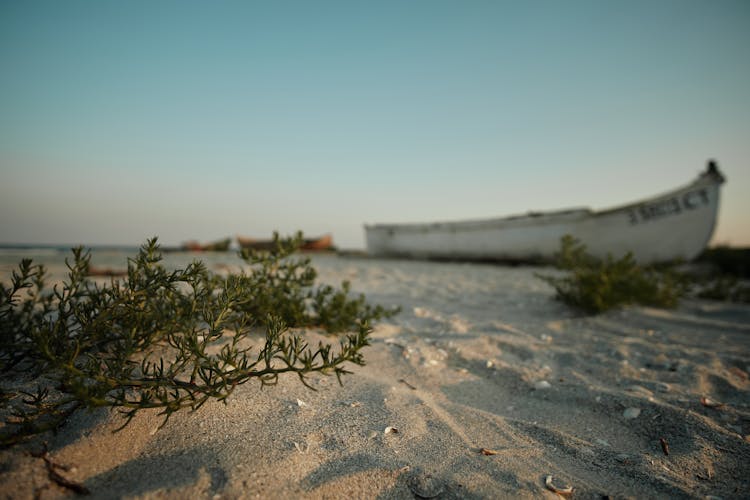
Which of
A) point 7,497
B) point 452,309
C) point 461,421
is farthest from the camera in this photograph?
point 452,309

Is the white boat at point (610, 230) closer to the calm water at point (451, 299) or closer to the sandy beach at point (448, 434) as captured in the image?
the calm water at point (451, 299)

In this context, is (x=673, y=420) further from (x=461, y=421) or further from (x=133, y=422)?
(x=133, y=422)

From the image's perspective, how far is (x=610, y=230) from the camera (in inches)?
359

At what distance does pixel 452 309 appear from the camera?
408 centimetres

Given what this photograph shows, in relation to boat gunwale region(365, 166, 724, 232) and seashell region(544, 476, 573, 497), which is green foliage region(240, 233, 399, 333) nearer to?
seashell region(544, 476, 573, 497)

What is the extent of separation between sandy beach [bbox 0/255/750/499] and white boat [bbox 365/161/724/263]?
6.96 metres

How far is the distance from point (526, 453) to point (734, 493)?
71 centimetres

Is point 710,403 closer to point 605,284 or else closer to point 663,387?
point 663,387

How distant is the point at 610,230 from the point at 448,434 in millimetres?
9420

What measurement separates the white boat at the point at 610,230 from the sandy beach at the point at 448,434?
696 cm

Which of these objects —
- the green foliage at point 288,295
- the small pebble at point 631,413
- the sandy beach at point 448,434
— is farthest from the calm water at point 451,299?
the small pebble at point 631,413

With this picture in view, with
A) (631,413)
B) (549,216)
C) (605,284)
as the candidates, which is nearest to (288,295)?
(631,413)

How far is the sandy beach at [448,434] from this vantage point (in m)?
1.20

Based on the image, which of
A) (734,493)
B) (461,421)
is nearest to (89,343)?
(461,421)
